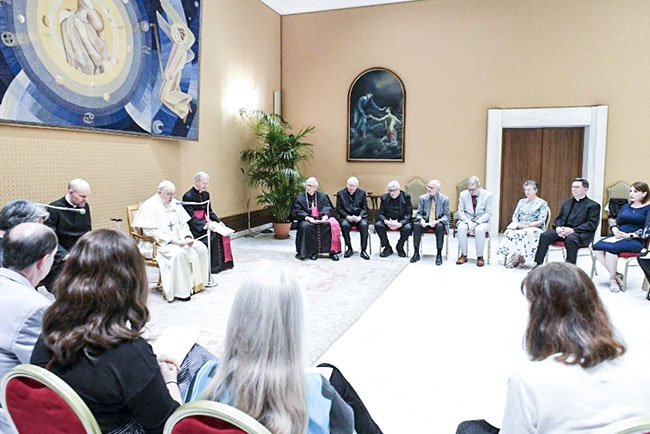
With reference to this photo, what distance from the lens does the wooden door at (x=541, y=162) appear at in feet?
31.2

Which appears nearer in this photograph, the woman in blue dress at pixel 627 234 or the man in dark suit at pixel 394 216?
the woman in blue dress at pixel 627 234

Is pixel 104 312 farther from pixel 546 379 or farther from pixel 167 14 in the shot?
pixel 167 14

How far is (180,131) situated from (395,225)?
3.54 metres

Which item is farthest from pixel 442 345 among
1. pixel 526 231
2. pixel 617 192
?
pixel 617 192

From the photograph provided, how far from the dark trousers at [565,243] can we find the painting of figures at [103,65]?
5.31 metres

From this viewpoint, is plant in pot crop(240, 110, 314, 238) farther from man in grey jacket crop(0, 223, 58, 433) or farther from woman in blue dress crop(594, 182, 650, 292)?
man in grey jacket crop(0, 223, 58, 433)

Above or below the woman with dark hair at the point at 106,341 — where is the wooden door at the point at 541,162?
above

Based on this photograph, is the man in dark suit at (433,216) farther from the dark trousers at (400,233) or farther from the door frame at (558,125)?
the door frame at (558,125)

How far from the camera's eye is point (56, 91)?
5.15 meters

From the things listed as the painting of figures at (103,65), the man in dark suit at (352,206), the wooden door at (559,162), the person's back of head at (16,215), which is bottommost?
the man in dark suit at (352,206)

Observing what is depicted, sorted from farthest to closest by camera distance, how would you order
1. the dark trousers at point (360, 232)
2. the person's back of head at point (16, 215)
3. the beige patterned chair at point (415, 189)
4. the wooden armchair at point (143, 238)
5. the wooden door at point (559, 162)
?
the beige patterned chair at point (415, 189) < the wooden door at point (559, 162) < the dark trousers at point (360, 232) < the wooden armchair at point (143, 238) < the person's back of head at point (16, 215)

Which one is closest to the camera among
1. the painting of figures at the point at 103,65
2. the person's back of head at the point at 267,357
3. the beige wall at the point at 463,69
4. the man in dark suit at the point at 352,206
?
the person's back of head at the point at 267,357

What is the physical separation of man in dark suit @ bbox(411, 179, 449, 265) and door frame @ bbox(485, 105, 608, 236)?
2222 mm

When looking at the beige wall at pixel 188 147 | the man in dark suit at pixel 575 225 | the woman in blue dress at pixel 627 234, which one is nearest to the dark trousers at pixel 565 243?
the man in dark suit at pixel 575 225
